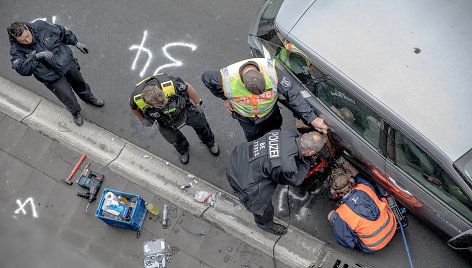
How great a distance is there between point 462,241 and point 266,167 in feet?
6.38

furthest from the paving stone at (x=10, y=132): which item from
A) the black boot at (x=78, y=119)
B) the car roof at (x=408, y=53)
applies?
the car roof at (x=408, y=53)

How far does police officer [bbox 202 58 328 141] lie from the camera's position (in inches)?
148

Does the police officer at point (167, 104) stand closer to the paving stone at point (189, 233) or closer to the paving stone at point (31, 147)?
the paving stone at point (189, 233)

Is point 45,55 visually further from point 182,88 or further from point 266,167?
point 266,167

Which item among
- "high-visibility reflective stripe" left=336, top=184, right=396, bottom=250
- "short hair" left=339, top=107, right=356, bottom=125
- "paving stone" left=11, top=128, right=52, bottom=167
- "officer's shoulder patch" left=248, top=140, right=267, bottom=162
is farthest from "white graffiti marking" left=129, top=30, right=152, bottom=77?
"high-visibility reflective stripe" left=336, top=184, right=396, bottom=250

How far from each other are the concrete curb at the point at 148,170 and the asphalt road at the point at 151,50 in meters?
0.15

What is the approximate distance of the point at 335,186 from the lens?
14.1 ft

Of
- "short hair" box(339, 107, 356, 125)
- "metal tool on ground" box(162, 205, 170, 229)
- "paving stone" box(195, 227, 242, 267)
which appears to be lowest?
"metal tool on ground" box(162, 205, 170, 229)

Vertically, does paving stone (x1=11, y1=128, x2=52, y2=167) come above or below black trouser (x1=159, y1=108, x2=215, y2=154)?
below

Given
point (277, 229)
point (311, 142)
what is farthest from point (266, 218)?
point (311, 142)

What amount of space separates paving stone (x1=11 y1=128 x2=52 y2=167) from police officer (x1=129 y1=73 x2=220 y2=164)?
1848 mm

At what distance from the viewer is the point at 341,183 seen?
427 centimetres

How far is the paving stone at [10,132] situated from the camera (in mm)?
5434

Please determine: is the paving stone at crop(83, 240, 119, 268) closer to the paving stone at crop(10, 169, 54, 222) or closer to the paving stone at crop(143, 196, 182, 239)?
the paving stone at crop(143, 196, 182, 239)
